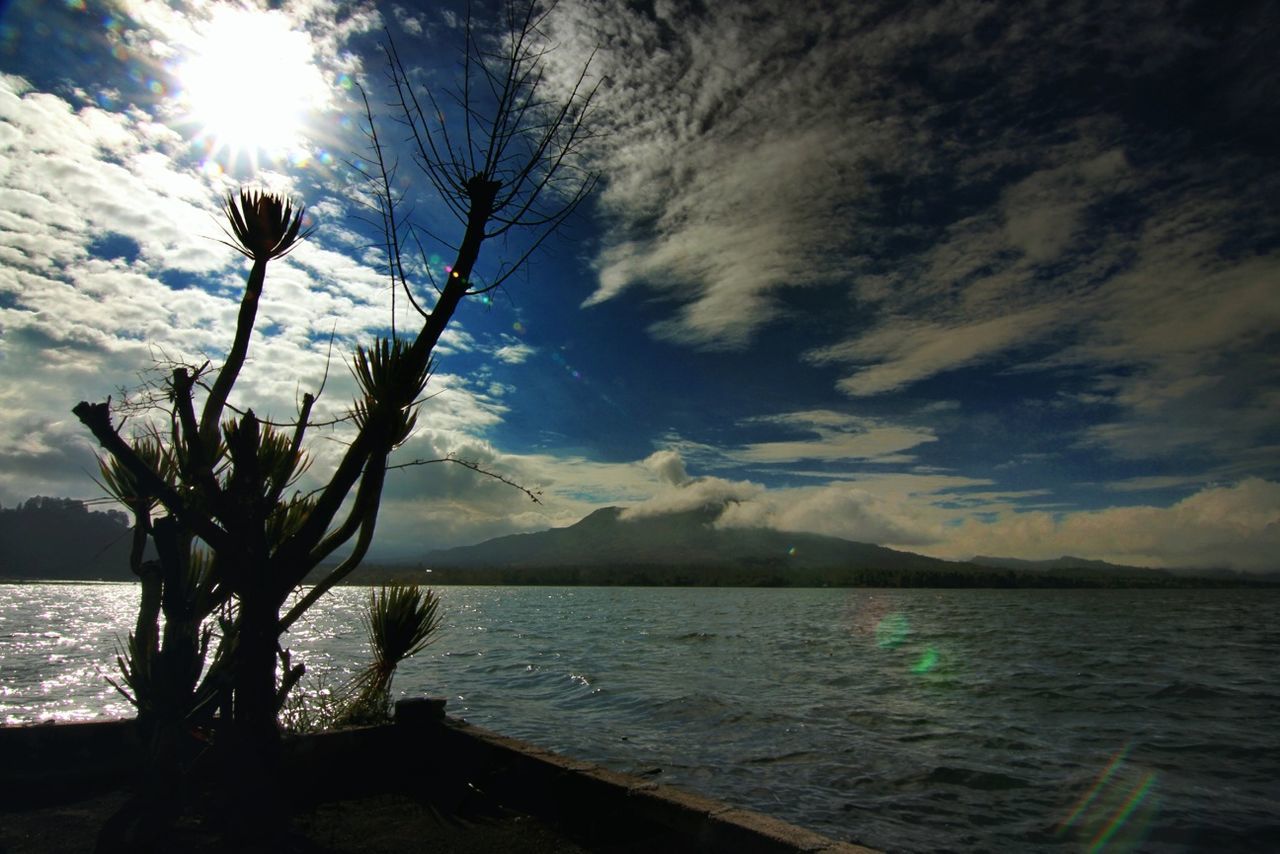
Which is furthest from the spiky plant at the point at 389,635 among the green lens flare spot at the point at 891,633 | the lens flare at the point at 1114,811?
the green lens flare spot at the point at 891,633

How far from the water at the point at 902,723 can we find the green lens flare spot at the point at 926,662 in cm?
12

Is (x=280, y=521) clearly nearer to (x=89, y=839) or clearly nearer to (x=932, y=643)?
(x=89, y=839)

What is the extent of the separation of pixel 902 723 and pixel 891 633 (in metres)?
31.5

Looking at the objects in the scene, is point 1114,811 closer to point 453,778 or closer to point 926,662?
point 453,778

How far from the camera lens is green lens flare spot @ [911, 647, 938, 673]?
24234 mm

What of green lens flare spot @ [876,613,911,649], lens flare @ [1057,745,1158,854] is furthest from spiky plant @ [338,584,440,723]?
green lens flare spot @ [876,613,911,649]

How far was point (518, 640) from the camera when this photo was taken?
36500 mm

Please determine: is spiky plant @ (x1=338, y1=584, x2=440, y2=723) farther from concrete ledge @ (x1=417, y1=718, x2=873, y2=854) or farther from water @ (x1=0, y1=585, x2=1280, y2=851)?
water @ (x1=0, y1=585, x2=1280, y2=851)

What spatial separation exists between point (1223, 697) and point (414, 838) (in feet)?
75.9

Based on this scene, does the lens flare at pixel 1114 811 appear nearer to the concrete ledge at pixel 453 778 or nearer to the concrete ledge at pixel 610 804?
the concrete ledge at pixel 610 804

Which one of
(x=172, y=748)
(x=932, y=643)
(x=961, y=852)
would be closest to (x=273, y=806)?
(x=172, y=748)

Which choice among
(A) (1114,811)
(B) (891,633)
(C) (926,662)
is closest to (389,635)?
(A) (1114,811)

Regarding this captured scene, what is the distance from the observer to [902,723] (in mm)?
14281

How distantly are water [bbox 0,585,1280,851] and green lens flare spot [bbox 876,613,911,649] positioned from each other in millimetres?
2755
